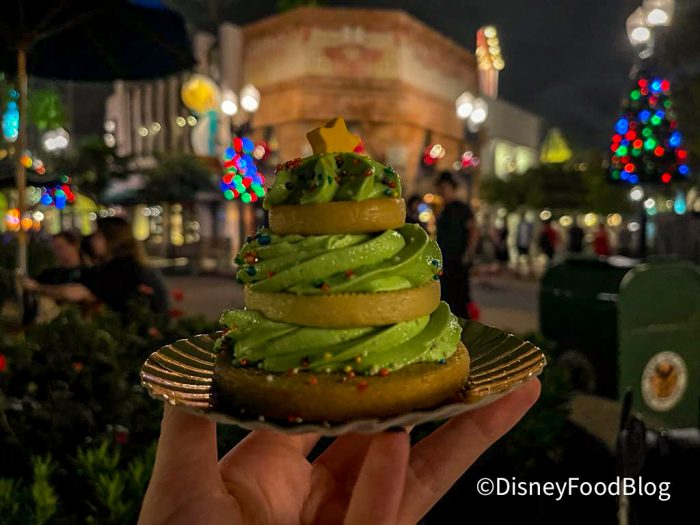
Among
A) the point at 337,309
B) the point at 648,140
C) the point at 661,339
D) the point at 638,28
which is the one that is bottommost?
the point at 661,339

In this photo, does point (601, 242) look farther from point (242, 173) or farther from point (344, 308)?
point (344, 308)

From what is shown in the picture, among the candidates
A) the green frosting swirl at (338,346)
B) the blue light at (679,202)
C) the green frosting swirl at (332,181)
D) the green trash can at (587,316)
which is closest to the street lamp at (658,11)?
the green trash can at (587,316)

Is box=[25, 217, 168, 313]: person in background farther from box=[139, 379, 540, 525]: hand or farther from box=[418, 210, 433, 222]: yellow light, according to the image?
box=[418, 210, 433, 222]: yellow light

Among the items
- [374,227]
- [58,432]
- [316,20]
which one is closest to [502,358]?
[374,227]

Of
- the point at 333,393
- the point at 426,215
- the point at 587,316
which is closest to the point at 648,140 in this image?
the point at 587,316

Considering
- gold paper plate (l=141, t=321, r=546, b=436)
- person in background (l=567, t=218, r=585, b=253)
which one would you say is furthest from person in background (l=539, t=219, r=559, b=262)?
gold paper plate (l=141, t=321, r=546, b=436)

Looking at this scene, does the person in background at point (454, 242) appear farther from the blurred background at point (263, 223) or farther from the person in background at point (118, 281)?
the person in background at point (118, 281)

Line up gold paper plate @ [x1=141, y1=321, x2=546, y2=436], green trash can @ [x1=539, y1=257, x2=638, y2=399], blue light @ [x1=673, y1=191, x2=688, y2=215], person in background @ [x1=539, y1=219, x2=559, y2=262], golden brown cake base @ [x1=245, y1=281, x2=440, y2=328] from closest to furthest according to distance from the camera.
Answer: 1. gold paper plate @ [x1=141, y1=321, x2=546, y2=436]
2. golden brown cake base @ [x1=245, y1=281, x2=440, y2=328]
3. green trash can @ [x1=539, y1=257, x2=638, y2=399]
4. person in background @ [x1=539, y1=219, x2=559, y2=262]
5. blue light @ [x1=673, y1=191, x2=688, y2=215]
